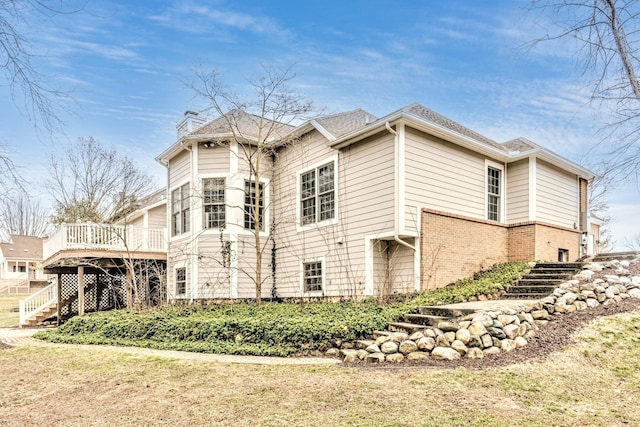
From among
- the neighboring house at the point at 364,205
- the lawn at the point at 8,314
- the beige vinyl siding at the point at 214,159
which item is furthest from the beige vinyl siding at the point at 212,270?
the lawn at the point at 8,314

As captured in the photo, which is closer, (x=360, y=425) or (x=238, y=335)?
(x=360, y=425)

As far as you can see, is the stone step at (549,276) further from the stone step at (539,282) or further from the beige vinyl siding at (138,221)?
the beige vinyl siding at (138,221)

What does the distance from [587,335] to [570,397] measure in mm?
2459

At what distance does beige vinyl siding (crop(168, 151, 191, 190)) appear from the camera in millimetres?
14654

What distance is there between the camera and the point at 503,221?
1332 centimetres

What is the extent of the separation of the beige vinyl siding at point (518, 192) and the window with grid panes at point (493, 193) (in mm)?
357

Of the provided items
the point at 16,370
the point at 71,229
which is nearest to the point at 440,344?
the point at 16,370

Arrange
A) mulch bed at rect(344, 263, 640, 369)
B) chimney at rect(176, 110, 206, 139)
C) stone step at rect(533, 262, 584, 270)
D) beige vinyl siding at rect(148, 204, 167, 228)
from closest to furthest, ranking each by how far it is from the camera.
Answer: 1. mulch bed at rect(344, 263, 640, 369)
2. stone step at rect(533, 262, 584, 270)
3. chimney at rect(176, 110, 206, 139)
4. beige vinyl siding at rect(148, 204, 167, 228)

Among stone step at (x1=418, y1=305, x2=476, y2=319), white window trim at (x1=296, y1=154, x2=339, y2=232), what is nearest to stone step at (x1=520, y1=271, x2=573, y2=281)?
stone step at (x1=418, y1=305, x2=476, y2=319)

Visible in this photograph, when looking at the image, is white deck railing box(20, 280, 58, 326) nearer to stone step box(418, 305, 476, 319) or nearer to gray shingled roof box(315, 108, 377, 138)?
gray shingled roof box(315, 108, 377, 138)

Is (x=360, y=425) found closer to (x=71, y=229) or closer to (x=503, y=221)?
(x=503, y=221)

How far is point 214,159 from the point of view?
46.0ft

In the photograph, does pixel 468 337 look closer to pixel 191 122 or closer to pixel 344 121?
pixel 344 121

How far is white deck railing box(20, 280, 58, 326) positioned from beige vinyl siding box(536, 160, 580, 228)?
1772cm
